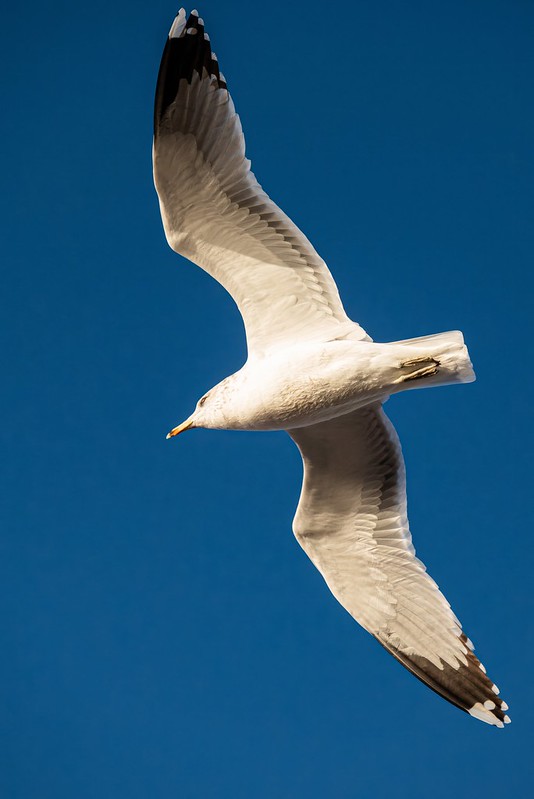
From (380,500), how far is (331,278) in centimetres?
103

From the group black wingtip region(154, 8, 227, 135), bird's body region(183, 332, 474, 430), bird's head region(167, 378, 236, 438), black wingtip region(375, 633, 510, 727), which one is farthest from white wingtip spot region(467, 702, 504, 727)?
black wingtip region(154, 8, 227, 135)

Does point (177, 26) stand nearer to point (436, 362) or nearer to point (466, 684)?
point (436, 362)

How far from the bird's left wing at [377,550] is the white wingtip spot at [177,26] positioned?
1.68 m

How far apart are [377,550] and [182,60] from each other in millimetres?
2201

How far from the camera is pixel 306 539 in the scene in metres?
4.93

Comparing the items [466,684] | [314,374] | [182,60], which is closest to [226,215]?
[182,60]

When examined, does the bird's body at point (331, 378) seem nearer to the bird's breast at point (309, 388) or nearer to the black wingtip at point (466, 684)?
the bird's breast at point (309, 388)

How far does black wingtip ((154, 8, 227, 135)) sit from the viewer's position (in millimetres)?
4223

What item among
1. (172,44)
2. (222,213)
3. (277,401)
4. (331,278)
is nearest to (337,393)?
(277,401)

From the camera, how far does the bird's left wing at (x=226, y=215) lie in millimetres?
4246

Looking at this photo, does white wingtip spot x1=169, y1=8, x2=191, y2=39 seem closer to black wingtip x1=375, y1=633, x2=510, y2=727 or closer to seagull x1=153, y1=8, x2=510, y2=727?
seagull x1=153, y1=8, x2=510, y2=727

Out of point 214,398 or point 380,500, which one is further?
point 380,500

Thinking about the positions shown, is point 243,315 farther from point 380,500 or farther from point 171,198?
point 380,500

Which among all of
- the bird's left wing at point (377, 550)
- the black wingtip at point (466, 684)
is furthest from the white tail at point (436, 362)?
the black wingtip at point (466, 684)
